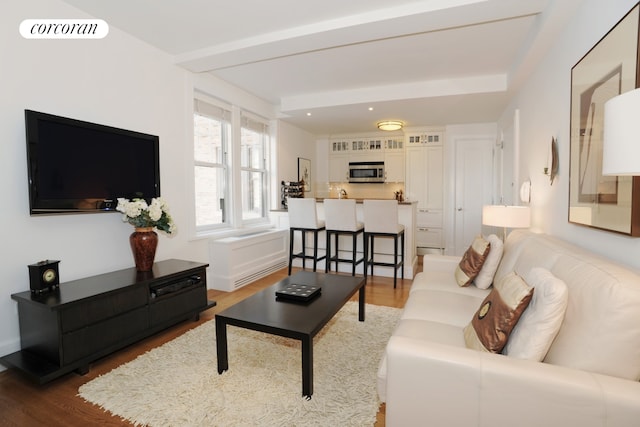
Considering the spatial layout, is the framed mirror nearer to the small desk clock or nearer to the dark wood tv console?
the dark wood tv console

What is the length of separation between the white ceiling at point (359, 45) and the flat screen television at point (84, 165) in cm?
103

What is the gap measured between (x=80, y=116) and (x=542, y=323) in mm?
3448

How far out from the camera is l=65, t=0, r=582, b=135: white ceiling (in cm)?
258

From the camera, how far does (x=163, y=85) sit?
3.48 m

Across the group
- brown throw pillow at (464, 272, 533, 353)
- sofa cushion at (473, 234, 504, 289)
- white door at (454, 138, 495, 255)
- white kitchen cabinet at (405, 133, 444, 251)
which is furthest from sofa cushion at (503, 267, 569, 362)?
white kitchen cabinet at (405, 133, 444, 251)

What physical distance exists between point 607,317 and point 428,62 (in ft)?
10.8

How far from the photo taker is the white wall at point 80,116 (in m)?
2.29

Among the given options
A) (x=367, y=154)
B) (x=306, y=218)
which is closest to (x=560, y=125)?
(x=306, y=218)

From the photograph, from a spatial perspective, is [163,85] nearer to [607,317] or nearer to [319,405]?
[319,405]

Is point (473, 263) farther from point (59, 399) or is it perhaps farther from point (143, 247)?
point (59, 399)

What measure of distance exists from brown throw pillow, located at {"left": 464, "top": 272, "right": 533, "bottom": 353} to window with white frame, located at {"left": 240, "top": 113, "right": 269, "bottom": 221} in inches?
159

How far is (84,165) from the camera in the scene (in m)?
2.63

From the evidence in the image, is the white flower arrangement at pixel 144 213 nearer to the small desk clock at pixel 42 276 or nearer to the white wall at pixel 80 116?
the white wall at pixel 80 116

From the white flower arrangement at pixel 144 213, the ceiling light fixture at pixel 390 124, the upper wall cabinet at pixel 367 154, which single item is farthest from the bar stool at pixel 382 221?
the upper wall cabinet at pixel 367 154
